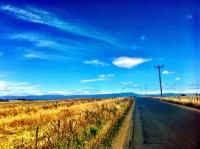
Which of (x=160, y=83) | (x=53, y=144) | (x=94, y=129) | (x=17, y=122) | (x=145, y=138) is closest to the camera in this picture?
(x=53, y=144)

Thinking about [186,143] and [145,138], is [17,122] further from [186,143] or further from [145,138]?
[186,143]

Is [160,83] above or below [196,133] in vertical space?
above

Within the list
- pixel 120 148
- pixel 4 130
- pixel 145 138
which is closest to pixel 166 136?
pixel 145 138

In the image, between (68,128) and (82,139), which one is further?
(68,128)

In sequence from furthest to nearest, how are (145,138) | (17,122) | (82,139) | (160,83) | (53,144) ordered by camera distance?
(160,83) < (17,122) < (145,138) < (82,139) < (53,144)

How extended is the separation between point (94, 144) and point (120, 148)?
124 centimetres

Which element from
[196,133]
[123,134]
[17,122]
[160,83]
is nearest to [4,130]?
[17,122]

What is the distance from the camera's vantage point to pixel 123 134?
1562cm

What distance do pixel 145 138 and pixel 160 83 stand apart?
81.6 meters

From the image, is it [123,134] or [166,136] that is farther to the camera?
[123,134]

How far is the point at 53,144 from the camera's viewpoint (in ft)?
36.4

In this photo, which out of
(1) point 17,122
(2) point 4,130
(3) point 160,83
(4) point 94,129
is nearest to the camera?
(4) point 94,129

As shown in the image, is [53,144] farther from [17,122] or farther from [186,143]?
[17,122]

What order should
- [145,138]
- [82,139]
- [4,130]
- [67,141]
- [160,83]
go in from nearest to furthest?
1. [67,141]
2. [82,139]
3. [145,138]
4. [4,130]
5. [160,83]
